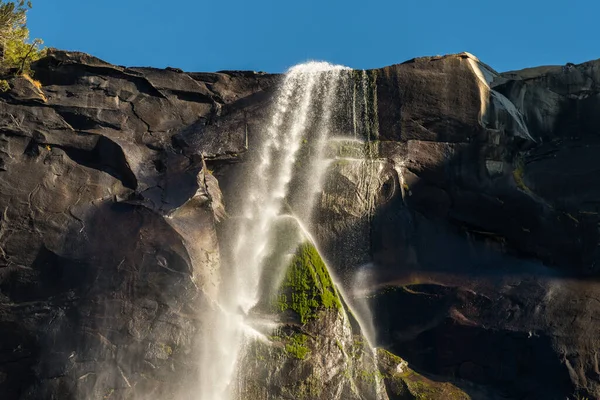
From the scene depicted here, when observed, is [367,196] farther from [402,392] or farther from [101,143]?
[101,143]

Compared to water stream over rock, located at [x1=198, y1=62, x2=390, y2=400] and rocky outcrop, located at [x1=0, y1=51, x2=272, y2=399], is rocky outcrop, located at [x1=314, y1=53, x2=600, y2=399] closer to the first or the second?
water stream over rock, located at [x1=198, y1=62, x2=390, y2=400]

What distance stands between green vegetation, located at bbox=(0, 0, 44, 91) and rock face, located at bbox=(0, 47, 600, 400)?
45 centimetres

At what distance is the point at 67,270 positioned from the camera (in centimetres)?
1520

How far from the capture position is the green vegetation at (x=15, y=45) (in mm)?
18156

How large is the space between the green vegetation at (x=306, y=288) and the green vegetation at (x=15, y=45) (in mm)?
8527

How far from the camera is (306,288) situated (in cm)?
1642

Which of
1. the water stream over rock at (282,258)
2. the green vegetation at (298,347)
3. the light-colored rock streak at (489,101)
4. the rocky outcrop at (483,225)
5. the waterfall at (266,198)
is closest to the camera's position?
the waterfall at (266,198)

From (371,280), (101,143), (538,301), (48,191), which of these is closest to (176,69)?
(101,143)

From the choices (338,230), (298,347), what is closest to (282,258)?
(338,230)

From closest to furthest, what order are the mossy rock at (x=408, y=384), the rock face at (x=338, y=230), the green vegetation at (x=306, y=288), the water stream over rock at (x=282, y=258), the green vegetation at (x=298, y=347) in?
the rock face at (x=338, y=230) → the water stream over rock at (x=282, y=258) → the green vegetation at (x=298, y=347) → the green vegetation at (x=306, y=288) → the mossy rock at (x=408, y=384)

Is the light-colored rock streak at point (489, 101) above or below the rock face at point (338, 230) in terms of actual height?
above

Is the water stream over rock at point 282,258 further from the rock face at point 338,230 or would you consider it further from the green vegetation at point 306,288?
the rock face at point 338,230

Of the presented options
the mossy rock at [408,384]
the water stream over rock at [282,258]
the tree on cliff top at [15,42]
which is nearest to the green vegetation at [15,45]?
the tree on cliff top at [15,42]

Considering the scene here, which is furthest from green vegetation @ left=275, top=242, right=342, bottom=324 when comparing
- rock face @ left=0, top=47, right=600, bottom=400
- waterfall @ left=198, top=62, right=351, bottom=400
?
waterfall @ left=198, top=62, right=351, bottom=400
